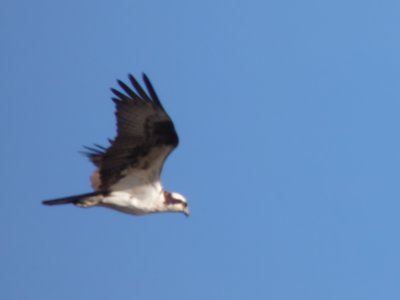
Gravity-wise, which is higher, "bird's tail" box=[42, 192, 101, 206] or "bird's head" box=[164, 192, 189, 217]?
"bird's head" box=[164, 192, 189, 217]

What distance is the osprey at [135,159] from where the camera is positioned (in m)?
33.4

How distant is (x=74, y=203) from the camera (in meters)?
33.8

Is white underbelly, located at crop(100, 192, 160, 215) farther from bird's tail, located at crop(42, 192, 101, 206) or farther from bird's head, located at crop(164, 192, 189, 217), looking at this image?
bird's head, located at crop(164, 192, 189, 217)

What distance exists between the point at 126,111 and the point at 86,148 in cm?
112

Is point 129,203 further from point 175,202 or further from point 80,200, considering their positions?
point 175,202

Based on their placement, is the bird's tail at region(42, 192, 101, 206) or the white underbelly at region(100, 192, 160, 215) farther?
the white underbelly at region(100, 192, 160, 215)

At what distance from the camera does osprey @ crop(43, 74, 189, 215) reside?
3344 centimetres

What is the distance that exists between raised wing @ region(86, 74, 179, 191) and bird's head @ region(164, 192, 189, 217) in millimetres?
463

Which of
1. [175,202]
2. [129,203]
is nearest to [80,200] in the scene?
[129,203]

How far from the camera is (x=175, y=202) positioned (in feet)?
114

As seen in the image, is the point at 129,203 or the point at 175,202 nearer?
the point at 129,203

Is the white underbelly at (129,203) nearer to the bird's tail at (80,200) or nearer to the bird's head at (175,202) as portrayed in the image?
the bird's tail at (80,200)

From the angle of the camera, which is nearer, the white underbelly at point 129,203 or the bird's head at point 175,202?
the white underbelly at point 129,203

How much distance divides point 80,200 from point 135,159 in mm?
1094
